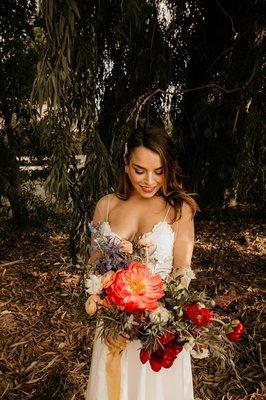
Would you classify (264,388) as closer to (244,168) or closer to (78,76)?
(244,168)

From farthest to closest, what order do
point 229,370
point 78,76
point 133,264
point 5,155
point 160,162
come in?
point 5,155 → point 229,370 → point 78,76 → point 160,162 → point 133,264

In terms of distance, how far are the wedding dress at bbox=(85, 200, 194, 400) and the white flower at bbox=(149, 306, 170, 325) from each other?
47cm

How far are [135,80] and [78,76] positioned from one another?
0.62 m

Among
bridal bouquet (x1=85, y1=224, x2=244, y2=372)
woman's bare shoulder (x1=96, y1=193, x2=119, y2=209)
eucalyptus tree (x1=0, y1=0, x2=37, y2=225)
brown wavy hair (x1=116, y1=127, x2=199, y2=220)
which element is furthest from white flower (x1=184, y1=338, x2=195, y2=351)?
eucalyptus tree (x1=0, y1=0, x2=37, y2=225)

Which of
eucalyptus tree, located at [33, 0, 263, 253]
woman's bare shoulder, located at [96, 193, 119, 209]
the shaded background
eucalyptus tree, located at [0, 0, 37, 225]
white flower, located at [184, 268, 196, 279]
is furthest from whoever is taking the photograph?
eucalyptus tree, located at [0, 0, 37, 225]

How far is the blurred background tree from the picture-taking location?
90.7 inches

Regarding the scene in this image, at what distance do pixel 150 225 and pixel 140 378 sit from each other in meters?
0.71

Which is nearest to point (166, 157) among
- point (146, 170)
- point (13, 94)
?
point (146, 170)

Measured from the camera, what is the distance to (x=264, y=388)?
2.59m

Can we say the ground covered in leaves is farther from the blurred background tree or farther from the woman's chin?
the blurred background tree

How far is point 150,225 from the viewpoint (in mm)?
A: 1874

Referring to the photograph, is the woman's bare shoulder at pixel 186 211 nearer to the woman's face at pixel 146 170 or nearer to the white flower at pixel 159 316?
the woman's face at pixel 146 170

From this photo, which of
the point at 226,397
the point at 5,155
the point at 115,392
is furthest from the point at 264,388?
the point at 5,155

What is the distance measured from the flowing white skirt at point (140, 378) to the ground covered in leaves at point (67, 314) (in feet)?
0.81
